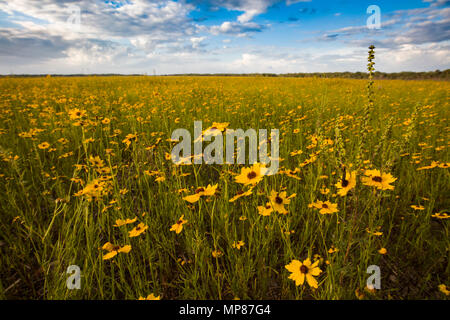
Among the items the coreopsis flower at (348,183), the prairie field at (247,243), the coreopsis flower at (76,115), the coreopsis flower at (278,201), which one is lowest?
the prairie field at (247,243)

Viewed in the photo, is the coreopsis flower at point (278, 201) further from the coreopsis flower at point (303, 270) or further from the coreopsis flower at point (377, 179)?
the coreopsis flower at point (377, 179)

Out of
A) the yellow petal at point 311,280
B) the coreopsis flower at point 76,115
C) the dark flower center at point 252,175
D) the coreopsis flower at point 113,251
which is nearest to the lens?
the yellow petal at point 311,280

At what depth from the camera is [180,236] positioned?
1.63 metres

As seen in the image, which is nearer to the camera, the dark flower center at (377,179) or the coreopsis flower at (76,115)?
the dark flower center at (377,179)

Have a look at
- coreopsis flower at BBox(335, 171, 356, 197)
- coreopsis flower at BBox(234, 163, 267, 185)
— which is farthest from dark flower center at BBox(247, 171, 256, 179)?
coreopsis flower at BBox(335, 171, 356, 197)

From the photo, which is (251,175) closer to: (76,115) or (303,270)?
(303,270)

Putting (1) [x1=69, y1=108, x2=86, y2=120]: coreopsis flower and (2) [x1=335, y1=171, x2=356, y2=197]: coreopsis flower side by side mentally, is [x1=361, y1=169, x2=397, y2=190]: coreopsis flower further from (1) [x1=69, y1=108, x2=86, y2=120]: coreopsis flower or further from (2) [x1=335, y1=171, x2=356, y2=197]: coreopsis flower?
(1) [x1=69, y1=108, x2=86, y2=120]: coreopsis flower

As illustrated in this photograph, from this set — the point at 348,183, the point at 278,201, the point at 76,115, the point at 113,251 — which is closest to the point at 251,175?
the point at 278,201

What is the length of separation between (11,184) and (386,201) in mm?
3583

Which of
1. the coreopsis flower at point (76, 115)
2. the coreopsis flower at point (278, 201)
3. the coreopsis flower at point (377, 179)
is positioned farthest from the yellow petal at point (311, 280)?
the coreopsis flower at point (76, 115)

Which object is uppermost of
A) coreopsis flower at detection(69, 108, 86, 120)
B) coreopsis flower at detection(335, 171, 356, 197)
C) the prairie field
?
coreopsis flower at detection(69, 108, 86, 120)

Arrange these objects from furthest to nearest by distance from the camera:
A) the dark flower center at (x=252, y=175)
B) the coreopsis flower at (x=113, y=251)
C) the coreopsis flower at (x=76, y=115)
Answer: the coreopsis flower at (x=76, y=115) < the dark flower center at (x=252, y=175) < the coreopsis flower at (x=113, y=251)

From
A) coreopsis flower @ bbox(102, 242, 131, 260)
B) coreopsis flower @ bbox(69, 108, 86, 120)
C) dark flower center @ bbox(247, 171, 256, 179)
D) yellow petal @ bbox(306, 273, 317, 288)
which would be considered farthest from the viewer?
coreopsis flower @ bbox(69, 108, 86, 120)
